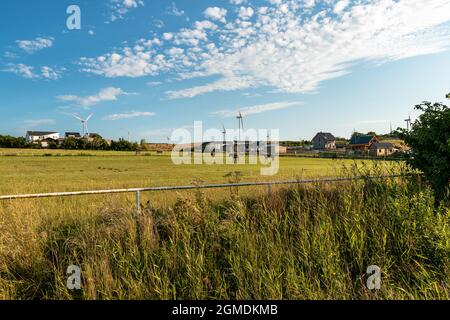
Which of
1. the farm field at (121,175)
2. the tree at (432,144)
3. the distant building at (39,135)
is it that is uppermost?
the distant building at (39,135)

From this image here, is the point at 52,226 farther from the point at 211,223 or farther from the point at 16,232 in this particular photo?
the point at 211,223

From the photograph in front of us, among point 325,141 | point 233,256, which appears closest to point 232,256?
point 233,256

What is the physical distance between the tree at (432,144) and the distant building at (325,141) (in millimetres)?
122830

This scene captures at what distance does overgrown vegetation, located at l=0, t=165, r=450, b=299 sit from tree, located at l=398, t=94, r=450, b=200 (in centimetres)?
179

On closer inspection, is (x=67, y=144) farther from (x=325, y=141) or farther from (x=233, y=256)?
(x=233, y=256)

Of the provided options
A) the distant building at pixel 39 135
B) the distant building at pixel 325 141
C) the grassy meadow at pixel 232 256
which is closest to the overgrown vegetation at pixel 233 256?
the grassy meadow at pixel 232 256

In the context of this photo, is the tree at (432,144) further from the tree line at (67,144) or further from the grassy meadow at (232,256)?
the tree line at (67,144)

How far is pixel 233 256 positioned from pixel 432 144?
568cm

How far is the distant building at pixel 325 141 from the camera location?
411 ft

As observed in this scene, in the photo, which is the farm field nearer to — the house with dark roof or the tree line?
the house with dark roof

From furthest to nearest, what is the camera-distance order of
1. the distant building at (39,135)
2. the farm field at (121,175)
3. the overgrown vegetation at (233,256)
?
the distant building at (39,135), the farm field at (121,175), the overgrown vegetation at (233,256)

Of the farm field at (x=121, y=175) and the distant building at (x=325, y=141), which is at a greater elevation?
the distant building at (x=325, y=141)
